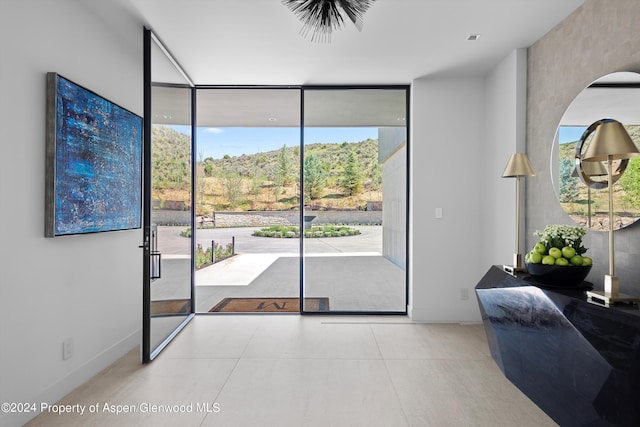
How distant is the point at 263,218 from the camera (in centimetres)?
548

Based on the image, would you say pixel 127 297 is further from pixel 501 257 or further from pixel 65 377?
pixel 501 257

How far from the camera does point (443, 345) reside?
11.7 feet

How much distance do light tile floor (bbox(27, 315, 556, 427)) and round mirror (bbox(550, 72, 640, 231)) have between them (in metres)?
1.38

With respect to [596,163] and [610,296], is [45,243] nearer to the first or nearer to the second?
[610,296]

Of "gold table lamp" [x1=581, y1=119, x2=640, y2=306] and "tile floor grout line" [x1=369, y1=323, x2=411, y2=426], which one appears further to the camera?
"tile floor grout line" [x1=369, y1=323, x2=411, y2=426]

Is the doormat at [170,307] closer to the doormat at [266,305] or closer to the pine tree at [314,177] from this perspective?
the doormat at [266,305]

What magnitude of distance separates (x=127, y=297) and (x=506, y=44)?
415cm

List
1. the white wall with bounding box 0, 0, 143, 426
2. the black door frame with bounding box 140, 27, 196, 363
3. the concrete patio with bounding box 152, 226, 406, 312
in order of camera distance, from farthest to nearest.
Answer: the concrete patio with bounding box 152, 226, 406, 312 → the black door frame with bounding box 140, 27, 196, 363 → the white wall with bounding box 0, 0, 143, 426

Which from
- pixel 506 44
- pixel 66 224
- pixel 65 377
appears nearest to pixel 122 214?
pixel 66 224

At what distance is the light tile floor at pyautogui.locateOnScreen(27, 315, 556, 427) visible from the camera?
2.33m

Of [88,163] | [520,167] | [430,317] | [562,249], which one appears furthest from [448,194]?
[88,163]

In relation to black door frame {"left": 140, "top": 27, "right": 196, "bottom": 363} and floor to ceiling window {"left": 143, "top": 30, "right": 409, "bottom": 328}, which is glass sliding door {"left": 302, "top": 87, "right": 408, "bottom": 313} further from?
black door frame {"left": 140, "top": 27, "right": 196, "bottom": 363}

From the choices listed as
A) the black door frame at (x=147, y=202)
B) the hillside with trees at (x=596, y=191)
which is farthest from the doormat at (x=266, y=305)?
the hillside with trees at (x=596, y=191)

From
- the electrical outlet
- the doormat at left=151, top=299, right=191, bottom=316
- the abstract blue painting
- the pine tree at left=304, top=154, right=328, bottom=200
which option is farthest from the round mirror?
the electrical outlet
